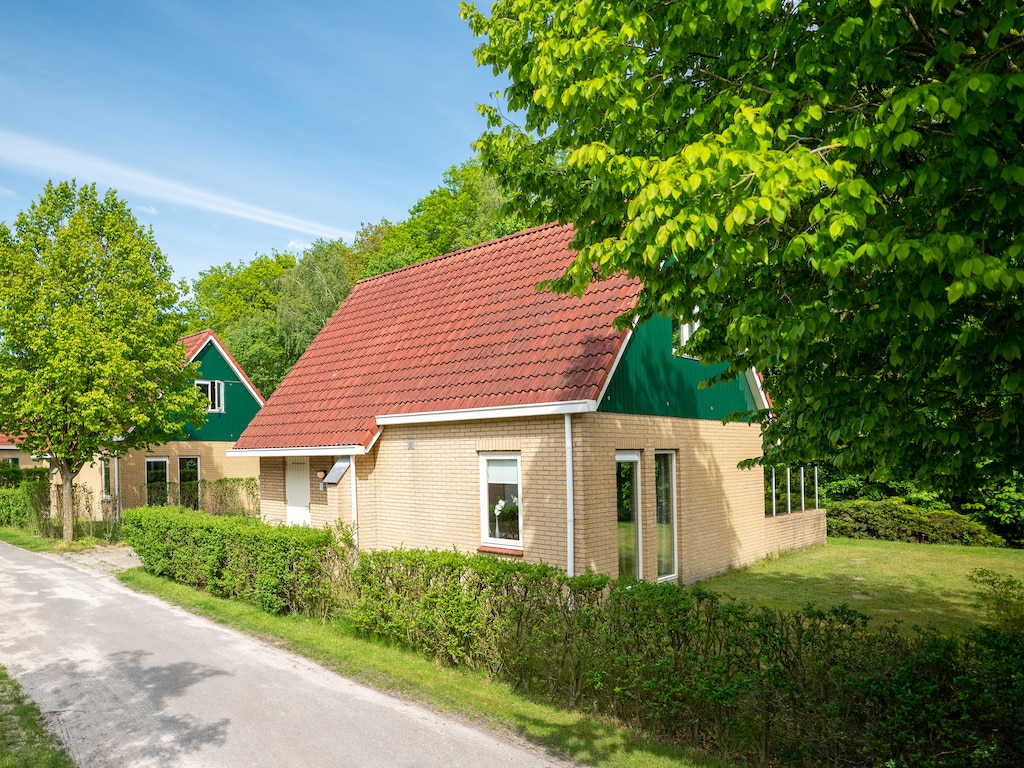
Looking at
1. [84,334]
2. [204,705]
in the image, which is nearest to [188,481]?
[84,334]

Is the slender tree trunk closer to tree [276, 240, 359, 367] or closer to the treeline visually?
the treeline

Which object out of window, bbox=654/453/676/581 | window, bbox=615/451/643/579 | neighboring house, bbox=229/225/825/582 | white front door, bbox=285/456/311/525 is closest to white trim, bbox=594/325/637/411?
neighboring house, bbox=229/225/825/582

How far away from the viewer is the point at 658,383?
44.5 ft

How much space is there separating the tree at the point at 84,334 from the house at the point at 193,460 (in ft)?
A: 14.5

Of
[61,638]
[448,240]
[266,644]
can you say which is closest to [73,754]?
[266,644]

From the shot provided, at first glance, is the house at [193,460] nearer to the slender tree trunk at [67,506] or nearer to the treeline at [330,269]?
the slender tree trunk at [67,506]

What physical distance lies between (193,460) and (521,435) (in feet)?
77.5

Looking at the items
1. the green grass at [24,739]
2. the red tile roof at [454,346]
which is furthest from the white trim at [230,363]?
the green grass at [24,739]

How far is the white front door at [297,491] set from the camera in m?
16.6

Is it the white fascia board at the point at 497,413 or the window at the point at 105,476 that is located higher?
the white fascia board at the point at 497,413

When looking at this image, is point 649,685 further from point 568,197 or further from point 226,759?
point 568,197

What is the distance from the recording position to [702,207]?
16.3ft

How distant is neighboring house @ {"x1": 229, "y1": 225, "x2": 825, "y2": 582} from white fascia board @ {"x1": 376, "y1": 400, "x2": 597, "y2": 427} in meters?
0.03

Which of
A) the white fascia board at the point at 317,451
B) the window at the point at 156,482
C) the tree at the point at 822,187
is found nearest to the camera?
the tree at the point at 822,187
